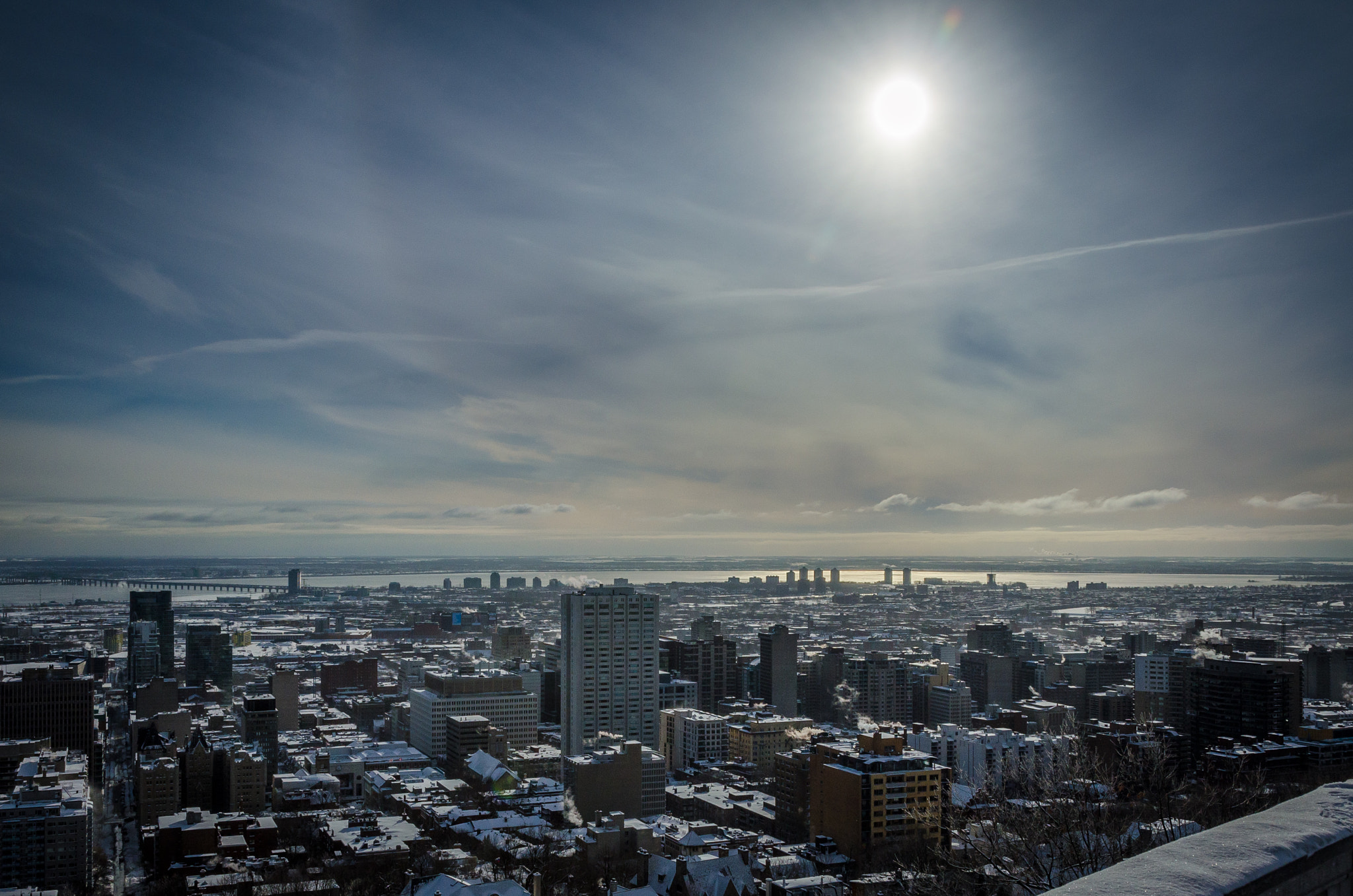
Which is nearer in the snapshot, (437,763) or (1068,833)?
(1068,833)

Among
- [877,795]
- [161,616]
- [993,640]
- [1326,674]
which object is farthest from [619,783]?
[161,616]

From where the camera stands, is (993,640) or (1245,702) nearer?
(1245,702)

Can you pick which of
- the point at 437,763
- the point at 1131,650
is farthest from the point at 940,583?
the point at 437,763

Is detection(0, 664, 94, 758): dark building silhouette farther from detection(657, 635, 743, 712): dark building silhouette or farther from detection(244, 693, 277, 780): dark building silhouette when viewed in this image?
detection(657, 635, 743, 712): dark building silhouette

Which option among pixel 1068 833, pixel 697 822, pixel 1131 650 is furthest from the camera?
pixel 1131 650

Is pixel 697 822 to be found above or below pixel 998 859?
below

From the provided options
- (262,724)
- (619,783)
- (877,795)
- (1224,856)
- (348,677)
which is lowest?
(348,677)

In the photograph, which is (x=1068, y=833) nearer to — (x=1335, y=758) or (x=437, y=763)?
(x=1335, y=758)

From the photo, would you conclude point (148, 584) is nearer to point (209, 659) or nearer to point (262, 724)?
point (209, 659)
